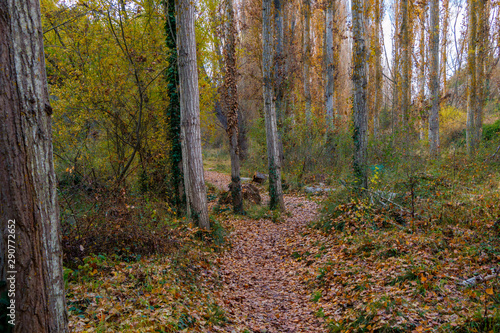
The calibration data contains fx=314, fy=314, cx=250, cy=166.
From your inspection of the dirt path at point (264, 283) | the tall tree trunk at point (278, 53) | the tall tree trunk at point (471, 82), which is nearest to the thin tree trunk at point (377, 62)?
the tall tree trunk at point (471, 82)

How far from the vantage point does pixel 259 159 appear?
717 inches

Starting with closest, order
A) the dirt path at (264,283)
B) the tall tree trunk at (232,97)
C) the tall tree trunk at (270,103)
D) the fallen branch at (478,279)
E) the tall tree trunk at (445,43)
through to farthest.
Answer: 1. the fallen branch at (478,279)
2. the dirt path at (264,283)
3. the tall tree trunk at (232,97)
4. the tall tree trunk at (270,103)
5. the tall tree trunk at (445,43)

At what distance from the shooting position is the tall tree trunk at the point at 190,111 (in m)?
6.81

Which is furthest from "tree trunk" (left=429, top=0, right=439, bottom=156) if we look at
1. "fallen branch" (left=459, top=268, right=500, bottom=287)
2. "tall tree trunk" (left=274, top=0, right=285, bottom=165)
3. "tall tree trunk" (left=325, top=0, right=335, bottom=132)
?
"fallen branch" (left=459, top=268, right=500, bottom=287)

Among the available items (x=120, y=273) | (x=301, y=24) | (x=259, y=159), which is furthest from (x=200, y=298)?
(x=301, y=24)

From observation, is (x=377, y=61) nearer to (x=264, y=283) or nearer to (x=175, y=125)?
(x=175, y=125)

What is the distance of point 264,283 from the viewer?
238 inches

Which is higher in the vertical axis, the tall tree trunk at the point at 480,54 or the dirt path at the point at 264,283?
the tall tree trunk at the point at 480,54

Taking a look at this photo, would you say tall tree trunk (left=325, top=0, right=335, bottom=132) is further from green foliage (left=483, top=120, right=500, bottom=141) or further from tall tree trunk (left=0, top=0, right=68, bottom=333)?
tall tree trunk (left=0, top=0, right=68, bottom=333)

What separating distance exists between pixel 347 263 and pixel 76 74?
27.5 feet

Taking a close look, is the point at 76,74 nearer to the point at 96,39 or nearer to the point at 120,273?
the point at 96,39

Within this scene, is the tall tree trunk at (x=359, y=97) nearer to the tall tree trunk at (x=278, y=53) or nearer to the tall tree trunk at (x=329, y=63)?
the tall tree trunk at (x=278, y=53)

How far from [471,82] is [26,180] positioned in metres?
15.2

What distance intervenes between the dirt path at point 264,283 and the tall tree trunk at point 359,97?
92.7 inches
